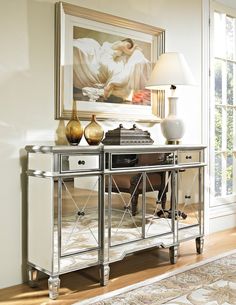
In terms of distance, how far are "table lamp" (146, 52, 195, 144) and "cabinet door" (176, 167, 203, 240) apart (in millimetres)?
333

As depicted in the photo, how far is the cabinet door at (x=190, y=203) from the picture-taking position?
322 centimetres

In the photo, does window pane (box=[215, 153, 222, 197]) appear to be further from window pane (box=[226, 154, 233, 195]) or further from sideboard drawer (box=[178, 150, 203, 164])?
sideboard drawer (box=[178, 150, 203, 164])

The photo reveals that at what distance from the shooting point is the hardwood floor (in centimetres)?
247

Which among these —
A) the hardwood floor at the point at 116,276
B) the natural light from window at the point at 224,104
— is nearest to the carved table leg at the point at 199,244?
the hardwood floor at the point at 116,276

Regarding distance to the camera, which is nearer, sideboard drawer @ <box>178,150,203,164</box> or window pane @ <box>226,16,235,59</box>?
sideboard drawer @ <box>178,150,203,164</box>

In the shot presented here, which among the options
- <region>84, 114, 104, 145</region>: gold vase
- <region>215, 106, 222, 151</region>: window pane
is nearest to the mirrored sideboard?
<region>84, 114, 104, 145</region>: gold vase

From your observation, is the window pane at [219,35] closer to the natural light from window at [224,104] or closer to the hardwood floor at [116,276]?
the natural light from window at [224,104]

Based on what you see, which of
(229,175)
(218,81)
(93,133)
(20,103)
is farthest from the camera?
(229,175)

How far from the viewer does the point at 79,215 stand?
255cm

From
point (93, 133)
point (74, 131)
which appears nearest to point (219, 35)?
point (93, 133)

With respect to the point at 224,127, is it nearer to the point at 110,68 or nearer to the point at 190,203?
the point at 190,203

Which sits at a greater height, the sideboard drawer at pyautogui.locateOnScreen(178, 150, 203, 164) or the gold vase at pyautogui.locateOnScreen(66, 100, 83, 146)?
the gold vase at pyautogui.locateOnScreen(66, 100, 83, 146)

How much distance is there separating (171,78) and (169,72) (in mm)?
59

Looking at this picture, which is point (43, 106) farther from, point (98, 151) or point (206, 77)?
point (206, 77)
